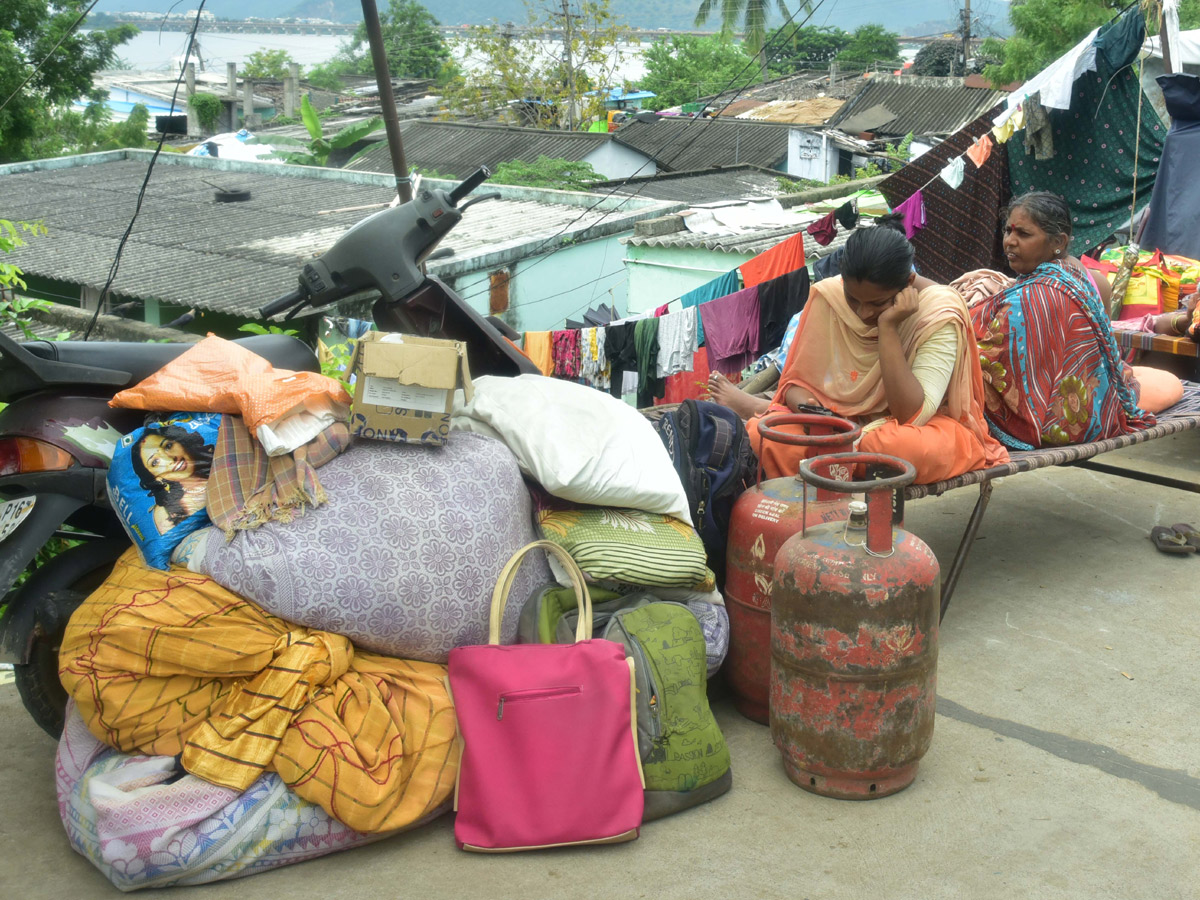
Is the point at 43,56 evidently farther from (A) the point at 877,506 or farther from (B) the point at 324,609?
(A) the point at 877,506

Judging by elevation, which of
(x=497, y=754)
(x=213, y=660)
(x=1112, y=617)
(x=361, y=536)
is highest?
(x=361, y=536)

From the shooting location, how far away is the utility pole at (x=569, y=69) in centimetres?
3453

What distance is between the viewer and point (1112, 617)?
4258 millimetres

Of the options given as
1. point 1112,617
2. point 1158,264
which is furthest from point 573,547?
point 1158,264

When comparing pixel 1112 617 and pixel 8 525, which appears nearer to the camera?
pixel 8 525

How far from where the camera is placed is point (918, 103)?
34.7 meters

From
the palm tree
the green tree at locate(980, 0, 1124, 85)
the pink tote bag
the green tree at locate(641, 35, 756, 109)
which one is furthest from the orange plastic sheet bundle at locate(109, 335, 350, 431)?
the green tree at locate(641, 35, 756, 109)

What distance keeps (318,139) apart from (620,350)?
2313 cm

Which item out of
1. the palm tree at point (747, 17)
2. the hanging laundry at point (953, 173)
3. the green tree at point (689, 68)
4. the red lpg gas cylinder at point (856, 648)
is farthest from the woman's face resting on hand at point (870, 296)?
the green tree at point (689, 68)

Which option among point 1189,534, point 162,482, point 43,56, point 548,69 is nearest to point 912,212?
point 1189,534

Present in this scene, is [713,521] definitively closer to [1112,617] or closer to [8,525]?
[1112,617]

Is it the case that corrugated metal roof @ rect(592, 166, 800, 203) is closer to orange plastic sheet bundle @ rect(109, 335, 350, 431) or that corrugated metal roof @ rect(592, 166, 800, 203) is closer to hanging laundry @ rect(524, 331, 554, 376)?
hanging laundry @ rect(524, 331, 554, 376)

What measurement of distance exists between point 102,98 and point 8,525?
29.3m

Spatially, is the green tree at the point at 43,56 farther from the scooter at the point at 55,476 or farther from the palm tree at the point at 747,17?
the palm tree at the point at 747,17
